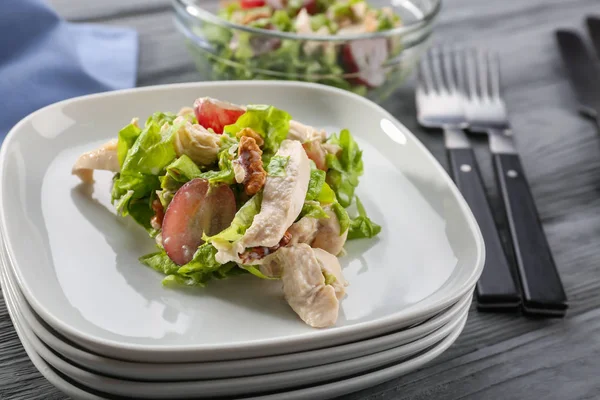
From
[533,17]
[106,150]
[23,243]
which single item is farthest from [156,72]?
[533,17]

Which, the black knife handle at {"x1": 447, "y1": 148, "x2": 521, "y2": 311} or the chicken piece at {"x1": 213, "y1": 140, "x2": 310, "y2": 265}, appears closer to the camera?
the chicken piece at {"x1": 213, "y1": 140, "x2": 310, "y2": 265}

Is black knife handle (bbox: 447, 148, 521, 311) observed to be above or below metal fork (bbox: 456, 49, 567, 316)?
above

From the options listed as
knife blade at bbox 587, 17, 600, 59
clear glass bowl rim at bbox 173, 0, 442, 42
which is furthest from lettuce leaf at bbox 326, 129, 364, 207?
knife blade at bbox 587, 17, 600, 59

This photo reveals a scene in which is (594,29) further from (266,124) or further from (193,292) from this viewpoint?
(193,292)

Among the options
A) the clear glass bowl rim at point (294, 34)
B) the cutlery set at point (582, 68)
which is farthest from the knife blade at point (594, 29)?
the clear glass bowl rim at point (294, 34)

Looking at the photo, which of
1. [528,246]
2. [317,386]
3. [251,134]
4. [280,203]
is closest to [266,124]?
[251,134]

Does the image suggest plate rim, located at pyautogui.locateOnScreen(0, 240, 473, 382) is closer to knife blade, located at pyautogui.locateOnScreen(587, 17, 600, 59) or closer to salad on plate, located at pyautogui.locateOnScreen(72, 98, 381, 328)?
salad on plate, located at pyautogui.locateOnScreen(72, 98, 381, 328)
